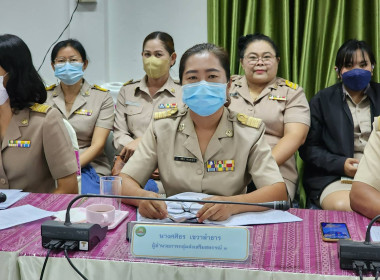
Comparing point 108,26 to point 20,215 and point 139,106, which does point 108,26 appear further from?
point 20,215

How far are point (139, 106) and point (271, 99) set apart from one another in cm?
89

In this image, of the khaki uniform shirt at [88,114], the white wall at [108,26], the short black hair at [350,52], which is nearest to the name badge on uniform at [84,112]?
the khaki uniform shirt at [88,114]

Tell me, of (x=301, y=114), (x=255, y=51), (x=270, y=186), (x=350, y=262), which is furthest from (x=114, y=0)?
(x=350, y=262)

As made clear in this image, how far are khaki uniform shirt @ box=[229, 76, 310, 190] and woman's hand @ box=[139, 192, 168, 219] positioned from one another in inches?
59.1

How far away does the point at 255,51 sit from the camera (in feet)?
9.77

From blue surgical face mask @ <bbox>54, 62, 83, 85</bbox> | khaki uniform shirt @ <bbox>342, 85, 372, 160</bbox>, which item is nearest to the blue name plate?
khaki uniform shirt @ <bbox>342, 85, 372, 160</bbox>

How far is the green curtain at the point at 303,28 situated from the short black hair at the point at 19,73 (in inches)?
67.5

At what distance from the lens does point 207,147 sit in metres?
1.83

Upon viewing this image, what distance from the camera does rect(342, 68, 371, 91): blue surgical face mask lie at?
275 centimetres

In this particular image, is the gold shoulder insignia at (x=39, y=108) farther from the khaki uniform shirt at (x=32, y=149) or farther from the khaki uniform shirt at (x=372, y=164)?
the khaki uniform shirt at (x=372, y=164)

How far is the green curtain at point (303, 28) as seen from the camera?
3.28 metres

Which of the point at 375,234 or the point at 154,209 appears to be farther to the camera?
the point at 154,209

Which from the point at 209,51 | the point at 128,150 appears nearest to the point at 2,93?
the point at 209,51

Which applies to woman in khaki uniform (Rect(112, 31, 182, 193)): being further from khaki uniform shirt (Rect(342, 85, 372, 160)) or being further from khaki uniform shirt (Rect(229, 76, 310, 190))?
khaki uniform shirt (Rect(342, 85, 372, 160))
